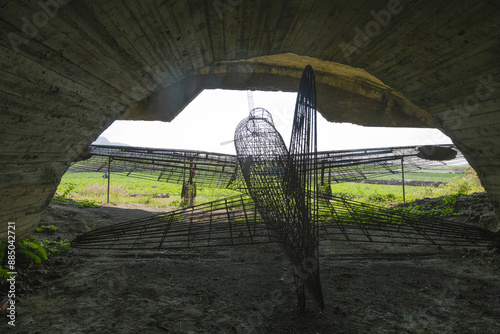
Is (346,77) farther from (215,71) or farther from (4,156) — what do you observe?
(4,156)

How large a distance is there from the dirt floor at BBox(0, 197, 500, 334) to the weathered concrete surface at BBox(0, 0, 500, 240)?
3.62ft

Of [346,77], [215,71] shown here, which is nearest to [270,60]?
[215,71]

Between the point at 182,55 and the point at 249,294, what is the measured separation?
9.98 ft

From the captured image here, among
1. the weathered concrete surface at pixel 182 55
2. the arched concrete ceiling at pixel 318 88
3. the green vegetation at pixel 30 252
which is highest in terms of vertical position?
the arched concrete ceiling at pixel 318 88

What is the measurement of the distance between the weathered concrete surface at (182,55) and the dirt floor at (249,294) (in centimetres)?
110

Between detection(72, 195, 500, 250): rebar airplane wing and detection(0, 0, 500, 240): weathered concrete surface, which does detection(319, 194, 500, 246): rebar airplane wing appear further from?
detection(0, 0, 500, 240): weathered concrete surface

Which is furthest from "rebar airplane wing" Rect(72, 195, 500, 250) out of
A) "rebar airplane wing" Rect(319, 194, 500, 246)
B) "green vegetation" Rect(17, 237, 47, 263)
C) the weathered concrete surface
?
the weathered concrete surface

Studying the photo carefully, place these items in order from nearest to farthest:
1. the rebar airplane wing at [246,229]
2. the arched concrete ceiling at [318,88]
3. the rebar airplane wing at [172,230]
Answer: the rebar airplane wing at [172,230] < the rebar airplane wing at [246,229] < the arched concrete ceiling at [318,88]

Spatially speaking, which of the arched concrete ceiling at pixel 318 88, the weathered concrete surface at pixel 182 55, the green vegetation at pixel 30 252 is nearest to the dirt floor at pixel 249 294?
the green vegetation at pixel 30 252

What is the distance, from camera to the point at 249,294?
2.68 m

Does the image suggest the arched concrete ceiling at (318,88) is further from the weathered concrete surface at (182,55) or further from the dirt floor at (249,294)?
the dirt floor at (249,294)

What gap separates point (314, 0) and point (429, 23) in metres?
1.22

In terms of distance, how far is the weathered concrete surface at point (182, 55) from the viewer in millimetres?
1911

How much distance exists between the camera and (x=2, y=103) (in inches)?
75.7
